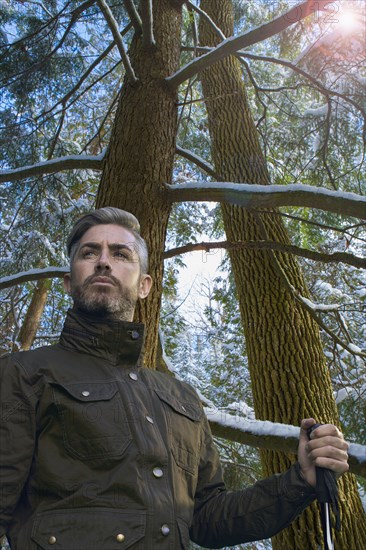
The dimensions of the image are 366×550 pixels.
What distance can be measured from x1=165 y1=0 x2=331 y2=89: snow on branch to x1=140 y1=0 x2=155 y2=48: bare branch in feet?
1.14

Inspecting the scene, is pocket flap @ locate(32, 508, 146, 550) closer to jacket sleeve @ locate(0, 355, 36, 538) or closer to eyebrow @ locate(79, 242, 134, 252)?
jacket sleeve @ locate(0, 355, 36, 538)

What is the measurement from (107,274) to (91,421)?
2.11 ft

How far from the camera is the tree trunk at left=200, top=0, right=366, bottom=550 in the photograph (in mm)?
3887

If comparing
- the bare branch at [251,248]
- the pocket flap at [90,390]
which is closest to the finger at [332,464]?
the pocket flap at [90,390]

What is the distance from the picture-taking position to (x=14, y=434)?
1.54m

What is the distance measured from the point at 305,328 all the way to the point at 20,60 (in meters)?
3.37

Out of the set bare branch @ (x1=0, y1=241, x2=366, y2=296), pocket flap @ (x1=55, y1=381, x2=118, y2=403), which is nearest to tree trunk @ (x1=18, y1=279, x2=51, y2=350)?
bare branch @ (x1=0, y1=241, x2=366, y2=296)

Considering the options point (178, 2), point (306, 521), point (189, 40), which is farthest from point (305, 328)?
point (189, 40)

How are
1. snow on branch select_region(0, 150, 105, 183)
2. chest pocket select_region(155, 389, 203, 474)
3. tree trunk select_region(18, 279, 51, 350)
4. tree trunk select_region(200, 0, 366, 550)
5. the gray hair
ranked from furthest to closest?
1. tree trunk select_region(18, 279, 51, 350)
2. tree trunk select_region(200, 0, 366, 550)
3. snow on branch select_region(0, 150, 105, 183)
4. the gray hair
5. chest pocket select_region(155, 389, 203, 474)

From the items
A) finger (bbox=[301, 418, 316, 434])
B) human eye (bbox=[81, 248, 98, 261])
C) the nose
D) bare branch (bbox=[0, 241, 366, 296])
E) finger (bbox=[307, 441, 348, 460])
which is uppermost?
bare branch (bbox=[0, 241, 366, 296])

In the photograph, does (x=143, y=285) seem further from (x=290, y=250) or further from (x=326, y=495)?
(x=290, y=250)

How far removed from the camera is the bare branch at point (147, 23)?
3.04m

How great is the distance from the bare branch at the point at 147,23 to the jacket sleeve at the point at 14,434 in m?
2.31

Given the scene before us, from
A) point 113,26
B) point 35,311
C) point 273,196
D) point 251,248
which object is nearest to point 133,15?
point 113,26
